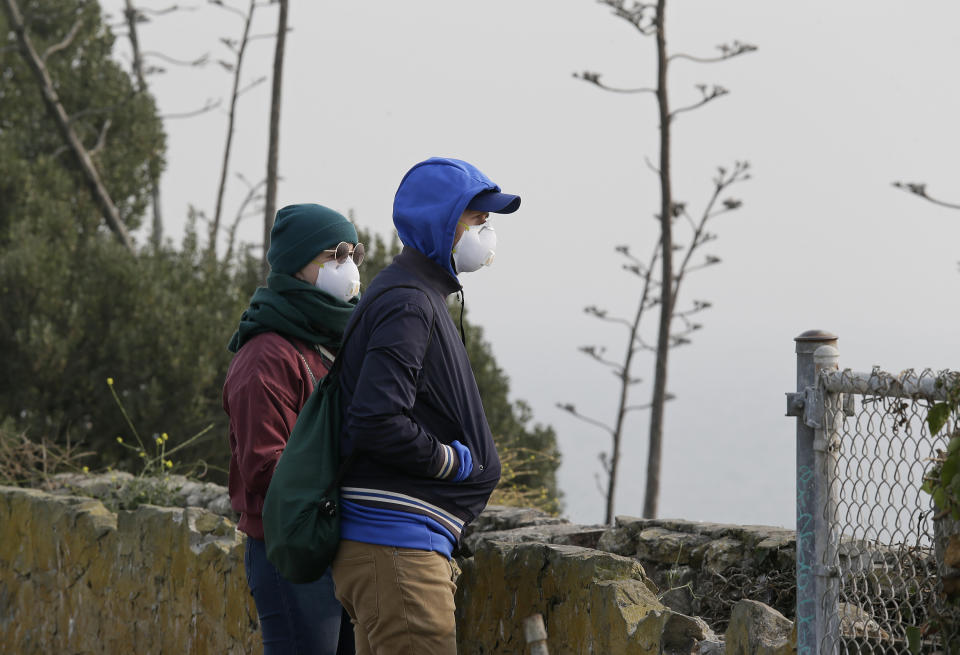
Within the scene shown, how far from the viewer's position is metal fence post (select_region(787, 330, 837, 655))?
2.52 metres

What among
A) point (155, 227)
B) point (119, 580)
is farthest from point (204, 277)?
point (119, 580)

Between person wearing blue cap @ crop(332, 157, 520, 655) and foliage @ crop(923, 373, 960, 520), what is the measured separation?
97cm

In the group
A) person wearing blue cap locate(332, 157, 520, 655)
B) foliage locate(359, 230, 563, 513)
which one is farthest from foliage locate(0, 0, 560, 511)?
person wearing blue cap locate(332, 157, 520, 655)

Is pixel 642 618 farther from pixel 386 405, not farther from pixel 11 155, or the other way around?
A: pixel 11 155

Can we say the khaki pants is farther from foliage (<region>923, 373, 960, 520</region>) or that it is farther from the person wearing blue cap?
foliage (<region>923, 373, 960, 520</region>)

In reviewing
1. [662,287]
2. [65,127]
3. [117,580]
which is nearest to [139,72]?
[65,127]

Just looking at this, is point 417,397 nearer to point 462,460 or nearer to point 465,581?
point 462,460

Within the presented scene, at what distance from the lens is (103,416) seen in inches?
478

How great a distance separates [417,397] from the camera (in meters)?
2.59

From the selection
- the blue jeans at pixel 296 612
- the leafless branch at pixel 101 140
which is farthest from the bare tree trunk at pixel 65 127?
the blue jeans at pixel 296 612

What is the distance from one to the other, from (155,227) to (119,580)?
41.3ft

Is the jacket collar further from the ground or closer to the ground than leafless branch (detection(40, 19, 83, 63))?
closer to the ground

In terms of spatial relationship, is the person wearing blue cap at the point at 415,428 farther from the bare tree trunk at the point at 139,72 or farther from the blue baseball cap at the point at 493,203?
the bare tree trunk at the point at 139,72

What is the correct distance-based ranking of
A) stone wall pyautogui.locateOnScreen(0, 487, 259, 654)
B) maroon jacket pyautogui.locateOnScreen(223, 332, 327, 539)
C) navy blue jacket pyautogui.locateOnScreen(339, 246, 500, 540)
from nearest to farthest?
1. navy blue jacket pyautogui.locateOnScreen(339, 246, 500, 540)
2. maroon jacket pyautogui.locateOnScreen(223, 332, 327, 539)
3. stone wall pyautogui.locateOnScreen(0, 487, 259, 654)
